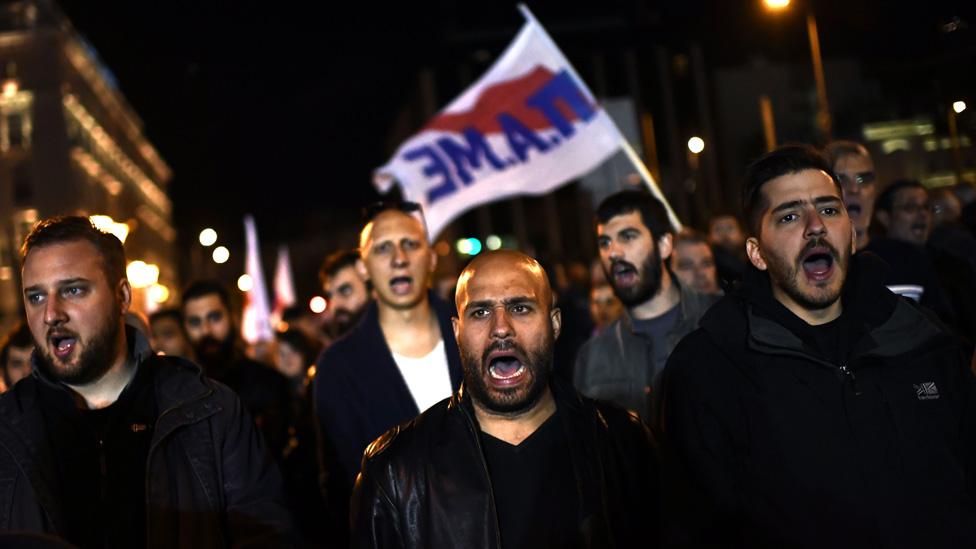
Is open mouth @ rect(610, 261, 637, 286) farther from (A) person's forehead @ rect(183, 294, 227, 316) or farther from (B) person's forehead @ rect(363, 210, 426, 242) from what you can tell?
(A) person's forehead @ rect(183, 294, 227, 316)

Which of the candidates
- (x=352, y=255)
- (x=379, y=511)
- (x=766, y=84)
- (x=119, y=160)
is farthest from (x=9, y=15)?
(x=379, y=511)

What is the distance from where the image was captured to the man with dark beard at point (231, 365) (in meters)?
7.18

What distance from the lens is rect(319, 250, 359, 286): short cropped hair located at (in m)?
8.38

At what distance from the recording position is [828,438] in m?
3.73

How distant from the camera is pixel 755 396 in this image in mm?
3850

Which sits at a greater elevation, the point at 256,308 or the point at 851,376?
the point at 256,308

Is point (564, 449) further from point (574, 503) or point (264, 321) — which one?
point (264, 321)

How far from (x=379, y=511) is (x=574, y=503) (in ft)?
2.36

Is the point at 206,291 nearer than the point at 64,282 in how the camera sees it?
No

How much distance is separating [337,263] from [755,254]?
4807mm

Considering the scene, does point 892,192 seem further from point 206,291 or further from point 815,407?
point 206,291

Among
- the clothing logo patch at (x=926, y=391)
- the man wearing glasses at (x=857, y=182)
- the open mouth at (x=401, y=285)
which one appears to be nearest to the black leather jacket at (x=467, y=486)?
the clothing logo patch at (x=926, y=391)

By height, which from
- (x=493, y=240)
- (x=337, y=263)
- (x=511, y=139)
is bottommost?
(x=337, y=263)

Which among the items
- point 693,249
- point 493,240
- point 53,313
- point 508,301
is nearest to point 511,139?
point 693,249
